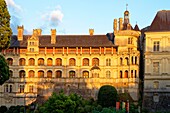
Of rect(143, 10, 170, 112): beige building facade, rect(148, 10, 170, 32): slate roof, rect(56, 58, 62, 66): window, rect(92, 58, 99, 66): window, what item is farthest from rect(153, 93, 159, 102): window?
rect(56, 58, 62, 66): window

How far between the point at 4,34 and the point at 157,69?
3462 centimetres

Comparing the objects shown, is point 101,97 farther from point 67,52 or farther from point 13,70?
point 13,70

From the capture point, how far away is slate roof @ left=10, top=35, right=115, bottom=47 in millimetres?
88312

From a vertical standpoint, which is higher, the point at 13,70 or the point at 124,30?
the point at 124,30

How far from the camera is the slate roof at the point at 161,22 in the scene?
3191 inches

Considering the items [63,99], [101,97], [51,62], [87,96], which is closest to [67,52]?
[51,62]

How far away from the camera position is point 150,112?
76.6 meters

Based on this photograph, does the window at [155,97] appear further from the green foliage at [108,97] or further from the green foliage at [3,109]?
the green foliage at [3,109]

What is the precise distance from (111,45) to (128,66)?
5.58m

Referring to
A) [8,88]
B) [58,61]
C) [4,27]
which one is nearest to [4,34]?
[4,27]

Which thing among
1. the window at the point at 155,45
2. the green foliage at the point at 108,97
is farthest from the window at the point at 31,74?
the window at the point at 155,45

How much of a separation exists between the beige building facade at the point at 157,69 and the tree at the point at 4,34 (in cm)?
3232

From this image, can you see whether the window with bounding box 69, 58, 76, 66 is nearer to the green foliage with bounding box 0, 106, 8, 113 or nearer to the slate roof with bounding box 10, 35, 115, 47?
the slate roof with bounding box 10, 35, 115, 47

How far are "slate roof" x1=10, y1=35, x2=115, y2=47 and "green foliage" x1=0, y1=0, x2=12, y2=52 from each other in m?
32.4
